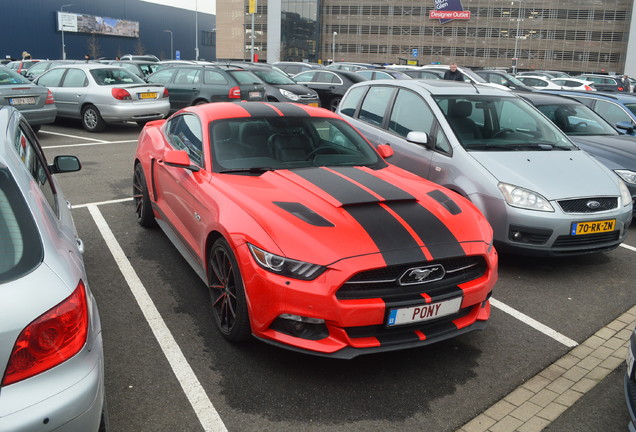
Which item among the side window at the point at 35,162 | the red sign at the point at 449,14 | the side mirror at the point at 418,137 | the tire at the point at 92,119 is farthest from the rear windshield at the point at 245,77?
the red sign at the point at 449,14

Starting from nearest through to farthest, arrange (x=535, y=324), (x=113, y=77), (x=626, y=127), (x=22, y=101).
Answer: (x=535, y=324)
(x=626, y=127)
(x=22, y=101)
(x=113, y=77)

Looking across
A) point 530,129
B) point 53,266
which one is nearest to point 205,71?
point 530,129

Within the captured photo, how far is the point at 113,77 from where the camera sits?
13.7 meters

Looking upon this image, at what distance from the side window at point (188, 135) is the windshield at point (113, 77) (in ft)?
28.1

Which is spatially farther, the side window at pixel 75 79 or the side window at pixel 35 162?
the side window at pixel 75 79

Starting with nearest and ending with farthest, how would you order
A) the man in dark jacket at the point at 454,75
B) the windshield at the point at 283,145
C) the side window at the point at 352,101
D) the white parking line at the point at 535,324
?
the white parking line at the point at 535,324 → the windshield at the point at 283,145 → the side window at the point at 352,101 → the man in dark jacket at the point at 454,75

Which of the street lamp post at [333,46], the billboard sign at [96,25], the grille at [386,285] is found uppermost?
the billboard sign at [96,25]

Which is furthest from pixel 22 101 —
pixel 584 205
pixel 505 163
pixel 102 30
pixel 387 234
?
pixel 102 30

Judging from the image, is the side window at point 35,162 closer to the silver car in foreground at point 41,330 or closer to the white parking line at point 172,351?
the silver car in foreground at point 41,330

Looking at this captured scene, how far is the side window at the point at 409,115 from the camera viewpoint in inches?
257

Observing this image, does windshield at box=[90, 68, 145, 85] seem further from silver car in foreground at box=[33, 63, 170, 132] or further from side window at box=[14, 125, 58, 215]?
side window at box=[14, 125, 58, 215]

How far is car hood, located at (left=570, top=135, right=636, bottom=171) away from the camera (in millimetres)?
7129

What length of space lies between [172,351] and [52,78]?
1272cm

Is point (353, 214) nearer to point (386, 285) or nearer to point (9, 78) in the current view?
point (386, 285)
